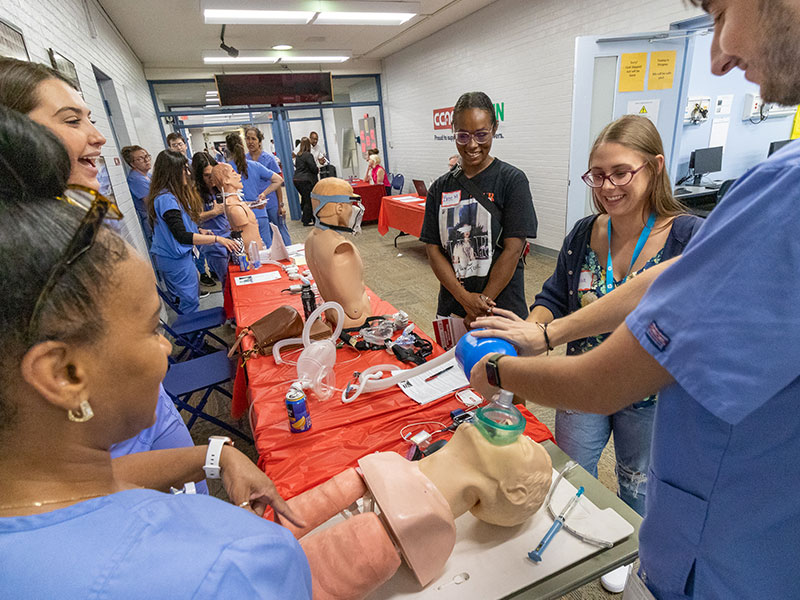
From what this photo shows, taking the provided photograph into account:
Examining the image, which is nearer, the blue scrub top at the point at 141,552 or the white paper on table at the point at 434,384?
the blue scrub top at the point at 141,552

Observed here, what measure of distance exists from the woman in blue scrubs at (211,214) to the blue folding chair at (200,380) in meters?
1.74

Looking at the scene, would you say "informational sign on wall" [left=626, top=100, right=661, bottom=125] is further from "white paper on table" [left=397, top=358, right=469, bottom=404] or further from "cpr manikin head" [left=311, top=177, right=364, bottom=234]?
"white paper on table" [left=397, top=358, right=469, bottom=404]

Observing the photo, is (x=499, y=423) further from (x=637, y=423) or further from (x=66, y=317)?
(x=66, y=317)

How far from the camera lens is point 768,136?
556cm

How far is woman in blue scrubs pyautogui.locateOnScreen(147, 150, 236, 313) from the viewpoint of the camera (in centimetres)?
335

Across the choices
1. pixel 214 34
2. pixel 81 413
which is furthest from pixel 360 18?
pixel 81 413

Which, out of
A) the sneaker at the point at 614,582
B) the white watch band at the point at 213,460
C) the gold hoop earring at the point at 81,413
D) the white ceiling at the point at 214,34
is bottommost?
the sneaker at the point at 614,582

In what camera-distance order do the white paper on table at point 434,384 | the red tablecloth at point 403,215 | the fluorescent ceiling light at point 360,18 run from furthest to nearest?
the red tablecloth at point 403,215, the fluorescent ceiling light at point 360,18, the white paper on table at point 434,384

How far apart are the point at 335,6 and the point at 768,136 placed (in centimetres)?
601

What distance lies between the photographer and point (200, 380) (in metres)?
2.43

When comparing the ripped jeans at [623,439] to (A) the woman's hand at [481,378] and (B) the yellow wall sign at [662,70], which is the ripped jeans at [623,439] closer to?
(A) the woman's hand at [481,378]

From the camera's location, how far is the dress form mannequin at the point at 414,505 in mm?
858

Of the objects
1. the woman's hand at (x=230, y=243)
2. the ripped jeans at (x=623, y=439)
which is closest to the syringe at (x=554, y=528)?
the ripped jeans at (x=623, y=439)

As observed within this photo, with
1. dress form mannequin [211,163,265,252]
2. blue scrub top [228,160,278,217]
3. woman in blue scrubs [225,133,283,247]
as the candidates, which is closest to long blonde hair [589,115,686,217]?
dress form mannequin [211,163,265,252]
